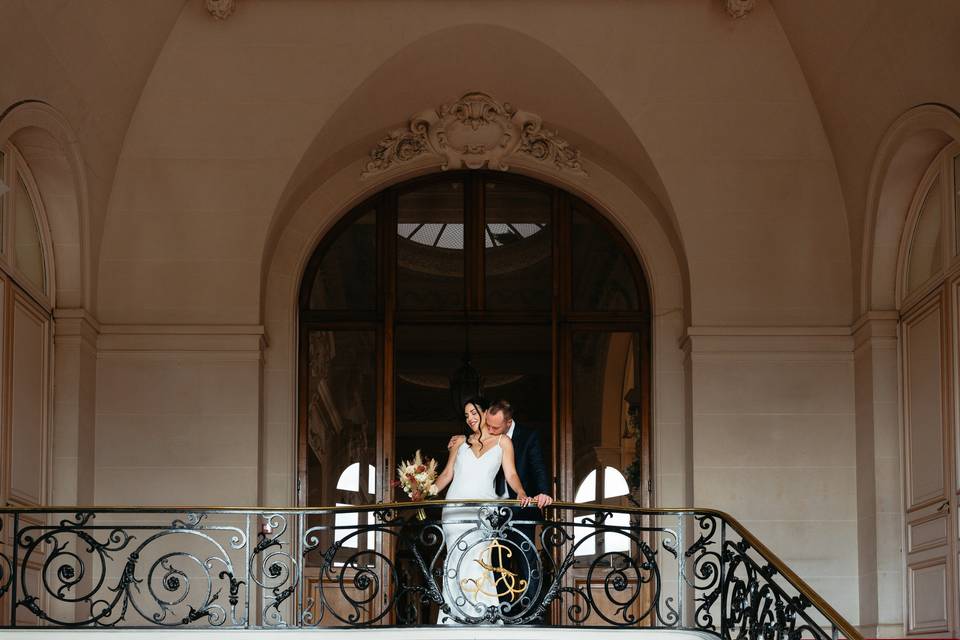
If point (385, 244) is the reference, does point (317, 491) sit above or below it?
below

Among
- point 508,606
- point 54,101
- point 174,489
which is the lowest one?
point 508,606

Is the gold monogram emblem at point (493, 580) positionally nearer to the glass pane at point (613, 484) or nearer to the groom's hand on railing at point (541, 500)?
the groom's hand on railing at point (541, 500)

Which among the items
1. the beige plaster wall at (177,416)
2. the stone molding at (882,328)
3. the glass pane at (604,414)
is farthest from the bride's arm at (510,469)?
the stone molding at (882,328)

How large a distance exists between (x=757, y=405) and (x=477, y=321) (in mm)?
2559

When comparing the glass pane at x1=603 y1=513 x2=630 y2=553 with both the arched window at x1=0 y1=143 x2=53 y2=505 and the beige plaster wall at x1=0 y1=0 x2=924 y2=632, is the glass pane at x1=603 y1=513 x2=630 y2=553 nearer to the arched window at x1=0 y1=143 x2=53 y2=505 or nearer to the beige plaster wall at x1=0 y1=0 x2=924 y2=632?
the beige plaster wall at x1=0 y1=0 x2=924 y2=632

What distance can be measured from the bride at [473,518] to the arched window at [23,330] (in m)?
3.19

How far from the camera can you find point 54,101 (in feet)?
35.2

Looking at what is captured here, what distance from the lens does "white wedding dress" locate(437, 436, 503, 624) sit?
9148 mm

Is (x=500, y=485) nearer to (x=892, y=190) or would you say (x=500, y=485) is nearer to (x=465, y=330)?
(x=465, y=330)

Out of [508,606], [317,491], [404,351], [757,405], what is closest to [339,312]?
[404,351]

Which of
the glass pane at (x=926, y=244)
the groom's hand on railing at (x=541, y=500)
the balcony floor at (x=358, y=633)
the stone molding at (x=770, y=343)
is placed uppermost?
the glass pane at (x=926, y=244)

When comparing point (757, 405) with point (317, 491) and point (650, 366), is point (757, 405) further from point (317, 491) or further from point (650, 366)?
point (317, 491)

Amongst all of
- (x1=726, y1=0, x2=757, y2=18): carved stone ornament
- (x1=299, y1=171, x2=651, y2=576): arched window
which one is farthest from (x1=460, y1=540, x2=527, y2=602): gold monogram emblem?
→ (x1=726, y1=0, x2=757, y2=18): carved stone ornament

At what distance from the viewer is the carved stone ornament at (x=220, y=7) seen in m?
11.9
